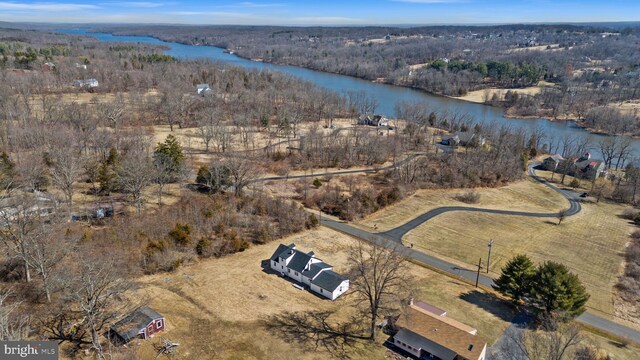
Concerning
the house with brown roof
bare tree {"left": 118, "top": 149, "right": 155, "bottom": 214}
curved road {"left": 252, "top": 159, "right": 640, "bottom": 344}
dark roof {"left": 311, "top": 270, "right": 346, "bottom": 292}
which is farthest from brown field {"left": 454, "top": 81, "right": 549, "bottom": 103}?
the house with brown roof

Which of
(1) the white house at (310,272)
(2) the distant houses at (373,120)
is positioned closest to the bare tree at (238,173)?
(1) the white house at (310,272)

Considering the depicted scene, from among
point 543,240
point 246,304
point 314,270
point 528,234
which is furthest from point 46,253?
point 543,240

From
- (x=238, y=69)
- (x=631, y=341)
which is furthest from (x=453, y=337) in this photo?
(x=238, y=69)

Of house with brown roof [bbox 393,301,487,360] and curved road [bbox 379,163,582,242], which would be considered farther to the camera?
curved road [bbox 379,163,582,242]

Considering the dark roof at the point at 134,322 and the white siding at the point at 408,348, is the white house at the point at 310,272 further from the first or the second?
the dark roof at the point at 134,322

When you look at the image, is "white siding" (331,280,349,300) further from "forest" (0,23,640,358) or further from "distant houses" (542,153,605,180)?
"distant houses" (542,153,605,180)
